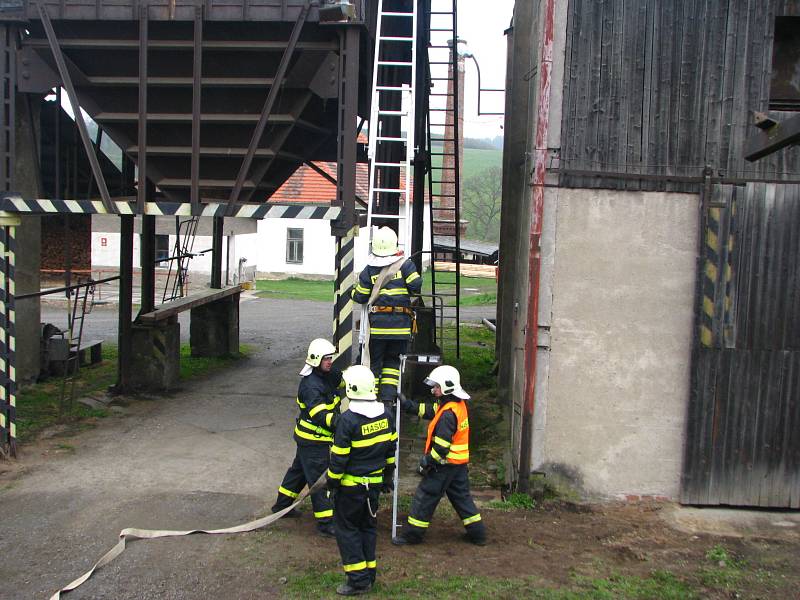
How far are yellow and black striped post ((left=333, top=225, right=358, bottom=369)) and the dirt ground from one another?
5.22ft

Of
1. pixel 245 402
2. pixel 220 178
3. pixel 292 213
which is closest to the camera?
pixel 292 213

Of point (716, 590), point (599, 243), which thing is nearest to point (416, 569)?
point (716, 590)

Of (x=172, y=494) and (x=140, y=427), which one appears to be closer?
(x=172, y=494)

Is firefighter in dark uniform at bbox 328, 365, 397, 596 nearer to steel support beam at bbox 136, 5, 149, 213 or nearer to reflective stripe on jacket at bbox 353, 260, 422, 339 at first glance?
reflective stripe on jacket at bbox 353, 260, 422, 339

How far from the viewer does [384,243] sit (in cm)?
828

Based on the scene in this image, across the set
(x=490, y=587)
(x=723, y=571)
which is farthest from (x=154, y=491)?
(x=723, y=571)

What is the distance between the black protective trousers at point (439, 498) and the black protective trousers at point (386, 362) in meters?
1.43

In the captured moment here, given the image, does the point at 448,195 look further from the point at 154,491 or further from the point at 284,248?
the point at 284,248

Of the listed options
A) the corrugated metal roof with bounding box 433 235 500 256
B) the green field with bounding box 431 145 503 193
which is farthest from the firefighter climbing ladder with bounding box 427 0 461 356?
the green field with bounding box 431 145 503 193

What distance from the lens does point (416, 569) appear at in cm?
654

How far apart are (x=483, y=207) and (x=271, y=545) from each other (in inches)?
2158

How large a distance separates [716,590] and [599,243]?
133 inches

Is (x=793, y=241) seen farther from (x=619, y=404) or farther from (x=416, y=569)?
(x=416, y=569)

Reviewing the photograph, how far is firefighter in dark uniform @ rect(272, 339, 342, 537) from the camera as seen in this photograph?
279 inches
